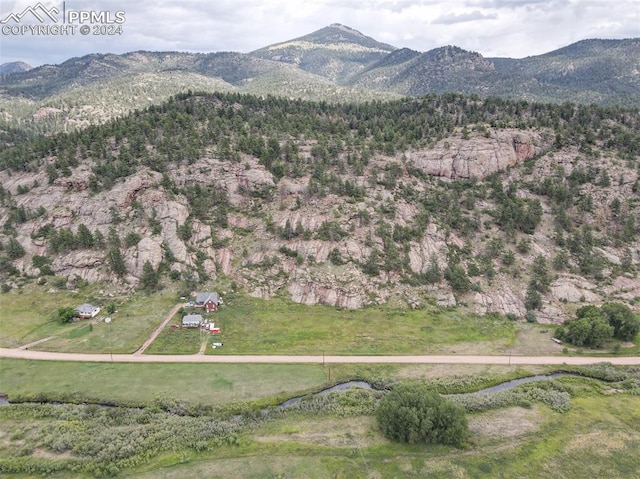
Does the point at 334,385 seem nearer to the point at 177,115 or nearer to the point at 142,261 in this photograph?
the point at 142,261

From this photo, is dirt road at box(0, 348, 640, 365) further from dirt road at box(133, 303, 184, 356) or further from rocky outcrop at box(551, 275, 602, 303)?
rocky outcrop at box(551, 275, 602, 303)

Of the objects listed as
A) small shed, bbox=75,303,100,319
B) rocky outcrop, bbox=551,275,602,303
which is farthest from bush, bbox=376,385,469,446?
small shed, bbox=75,303,100,319

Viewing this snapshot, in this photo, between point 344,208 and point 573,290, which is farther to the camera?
point 344,208

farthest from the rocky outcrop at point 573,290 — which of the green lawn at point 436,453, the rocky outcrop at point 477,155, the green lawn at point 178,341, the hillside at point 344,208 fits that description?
the green lawn at point 178,341

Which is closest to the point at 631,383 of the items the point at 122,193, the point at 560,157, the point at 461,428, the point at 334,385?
the point at 461,428

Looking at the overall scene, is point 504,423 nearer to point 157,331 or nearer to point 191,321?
point 191,321

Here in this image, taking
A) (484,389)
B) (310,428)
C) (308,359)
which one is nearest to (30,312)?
(308,359)

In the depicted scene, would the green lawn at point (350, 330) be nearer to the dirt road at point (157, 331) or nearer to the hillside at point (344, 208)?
the hillside at point (344, 208)
